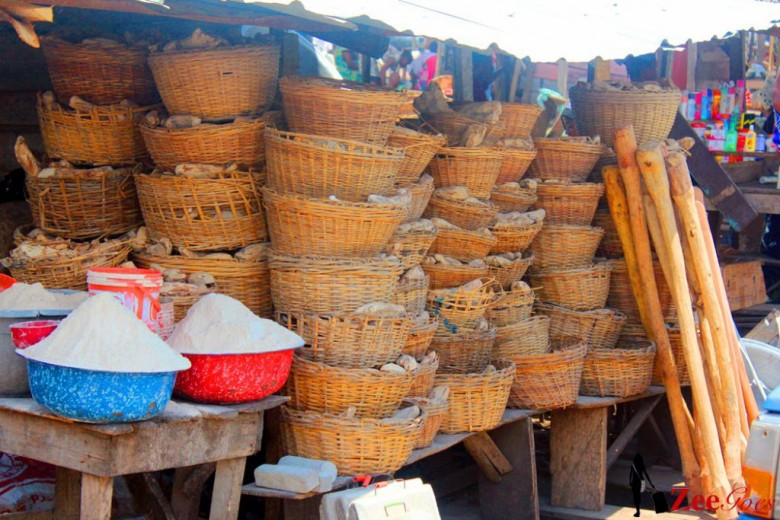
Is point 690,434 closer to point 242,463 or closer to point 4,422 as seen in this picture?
point 242,463

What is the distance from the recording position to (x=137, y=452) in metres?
3.14

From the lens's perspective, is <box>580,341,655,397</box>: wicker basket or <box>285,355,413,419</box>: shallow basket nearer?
<box>285,355,413,419</box>: shallow basket

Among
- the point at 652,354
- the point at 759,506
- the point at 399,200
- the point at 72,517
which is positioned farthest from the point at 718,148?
the point at 72,517

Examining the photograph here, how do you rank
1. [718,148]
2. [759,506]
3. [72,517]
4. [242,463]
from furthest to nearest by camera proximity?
[718,148] < [72,517] < [242,463] < [759,506]

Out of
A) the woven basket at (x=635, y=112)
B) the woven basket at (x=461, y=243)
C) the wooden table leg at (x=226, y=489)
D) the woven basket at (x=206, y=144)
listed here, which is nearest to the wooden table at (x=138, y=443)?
the wooden table leg at (x=226, y=489)

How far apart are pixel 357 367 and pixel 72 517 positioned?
118 centimetres

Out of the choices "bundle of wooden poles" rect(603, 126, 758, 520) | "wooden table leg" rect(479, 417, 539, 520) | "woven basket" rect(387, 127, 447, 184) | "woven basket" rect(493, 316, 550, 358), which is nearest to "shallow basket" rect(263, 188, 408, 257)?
"woven basket" rect(387, 127, 447, 184)

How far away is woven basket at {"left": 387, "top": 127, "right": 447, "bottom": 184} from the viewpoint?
181 inches

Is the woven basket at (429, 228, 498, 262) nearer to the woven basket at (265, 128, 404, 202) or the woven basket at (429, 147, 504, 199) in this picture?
the woven basket at (429, 147, 504, 199)

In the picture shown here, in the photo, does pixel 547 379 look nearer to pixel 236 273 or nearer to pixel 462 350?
pixel 462 350

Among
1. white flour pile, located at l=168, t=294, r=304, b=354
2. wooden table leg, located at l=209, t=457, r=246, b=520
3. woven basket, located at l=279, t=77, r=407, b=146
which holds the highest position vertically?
woven basket, located at l=279, t=77, r=407, b=146

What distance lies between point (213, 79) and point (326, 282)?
0.95 metres

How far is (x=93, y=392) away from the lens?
2.99m

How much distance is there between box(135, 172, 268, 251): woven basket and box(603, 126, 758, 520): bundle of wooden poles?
83.5 inches
